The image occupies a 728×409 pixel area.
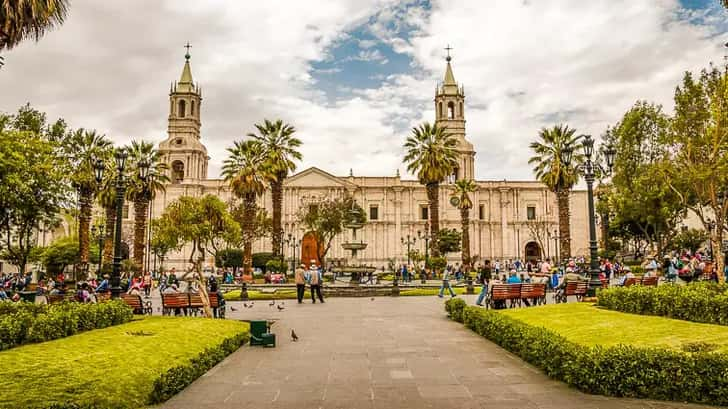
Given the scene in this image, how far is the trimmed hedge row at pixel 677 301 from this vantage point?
927 cm

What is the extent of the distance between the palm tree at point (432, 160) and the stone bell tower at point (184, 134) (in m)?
24.8

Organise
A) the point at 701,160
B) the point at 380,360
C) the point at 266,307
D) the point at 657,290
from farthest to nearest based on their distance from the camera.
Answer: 1. the point at 701,160
2. the point at 266,307
3. the point at 657,290
4. the point at 380,360

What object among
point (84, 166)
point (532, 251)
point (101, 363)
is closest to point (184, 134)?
point (84, 166)

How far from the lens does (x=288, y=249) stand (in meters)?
54.2

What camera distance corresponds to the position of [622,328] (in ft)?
30.1

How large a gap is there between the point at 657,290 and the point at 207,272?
34467mm

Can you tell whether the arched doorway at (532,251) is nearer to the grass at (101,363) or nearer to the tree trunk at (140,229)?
the tree trunk at (140,229)

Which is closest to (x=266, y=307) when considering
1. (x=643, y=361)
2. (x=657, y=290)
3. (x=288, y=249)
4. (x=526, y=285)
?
(x=526, y=285)

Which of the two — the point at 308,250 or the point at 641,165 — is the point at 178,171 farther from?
the point at 641,165

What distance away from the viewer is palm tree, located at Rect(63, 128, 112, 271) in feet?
95.2

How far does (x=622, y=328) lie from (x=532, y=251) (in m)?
51.0

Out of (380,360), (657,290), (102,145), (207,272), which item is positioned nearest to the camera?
(380,360)

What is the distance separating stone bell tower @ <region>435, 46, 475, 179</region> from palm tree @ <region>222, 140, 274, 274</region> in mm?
26589

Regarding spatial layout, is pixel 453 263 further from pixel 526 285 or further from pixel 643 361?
pixel 643 361
